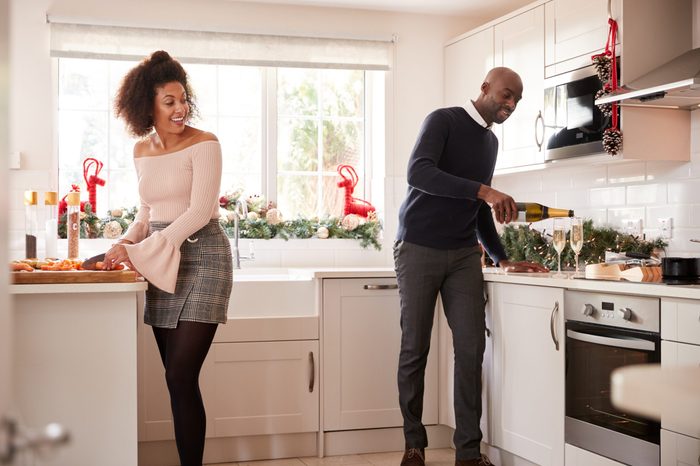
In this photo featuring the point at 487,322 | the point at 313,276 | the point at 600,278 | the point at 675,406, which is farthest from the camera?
the point at 313,276

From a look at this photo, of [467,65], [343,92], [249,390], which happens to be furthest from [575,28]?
[249,390]

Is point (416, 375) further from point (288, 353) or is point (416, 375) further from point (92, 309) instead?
point (92, 309)

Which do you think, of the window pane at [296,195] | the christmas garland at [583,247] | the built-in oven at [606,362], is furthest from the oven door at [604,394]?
the window pane at [296,195]

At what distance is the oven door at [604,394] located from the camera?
2.68 meters

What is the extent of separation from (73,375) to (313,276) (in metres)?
1.53

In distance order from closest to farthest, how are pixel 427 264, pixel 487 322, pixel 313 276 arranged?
1. pixel 427 264
2. pixel 487 322
3. pixel 313 276

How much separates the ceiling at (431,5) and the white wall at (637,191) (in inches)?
38.9

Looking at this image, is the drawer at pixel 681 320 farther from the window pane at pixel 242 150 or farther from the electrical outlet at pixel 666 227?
the window pane at pixel 242 150

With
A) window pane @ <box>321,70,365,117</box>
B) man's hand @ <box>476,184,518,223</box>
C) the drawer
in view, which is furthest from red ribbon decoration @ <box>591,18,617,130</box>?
window pane @ <box>321,70,365,117</box>

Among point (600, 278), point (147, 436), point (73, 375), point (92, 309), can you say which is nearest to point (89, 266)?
point (92, 309)

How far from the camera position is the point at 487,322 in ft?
11.8

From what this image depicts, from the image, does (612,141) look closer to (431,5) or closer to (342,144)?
(431,5)

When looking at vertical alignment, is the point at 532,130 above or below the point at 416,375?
Answer: above

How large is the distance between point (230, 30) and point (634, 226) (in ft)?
7.40
